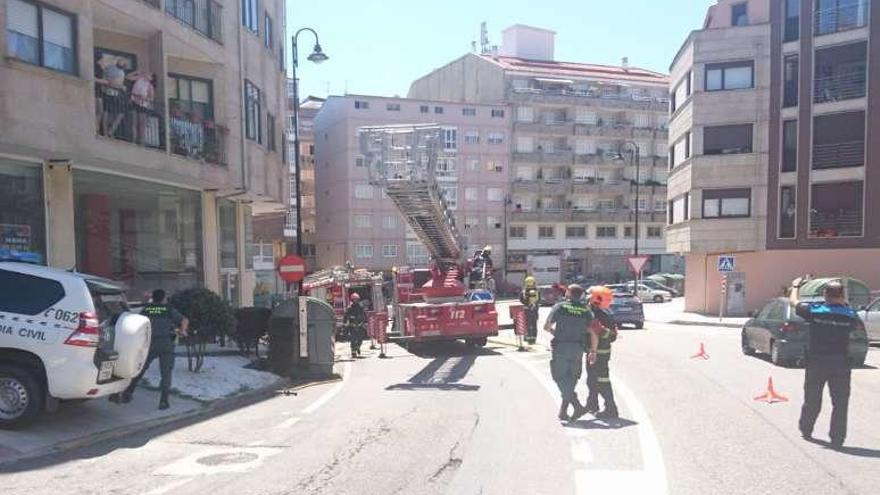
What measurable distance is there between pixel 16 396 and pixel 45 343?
0.65 meters

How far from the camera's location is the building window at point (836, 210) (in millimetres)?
31297

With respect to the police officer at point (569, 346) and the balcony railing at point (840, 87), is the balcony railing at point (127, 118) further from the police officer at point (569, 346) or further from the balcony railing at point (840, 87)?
the balcony railing at point (840, 87)

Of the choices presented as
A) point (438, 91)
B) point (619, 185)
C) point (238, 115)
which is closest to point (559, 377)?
point (238, 115)

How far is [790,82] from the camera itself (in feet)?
108

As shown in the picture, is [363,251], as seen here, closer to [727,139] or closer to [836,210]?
[727,139]

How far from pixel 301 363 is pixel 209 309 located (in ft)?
7.04

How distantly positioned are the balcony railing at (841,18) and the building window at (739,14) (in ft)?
14.3

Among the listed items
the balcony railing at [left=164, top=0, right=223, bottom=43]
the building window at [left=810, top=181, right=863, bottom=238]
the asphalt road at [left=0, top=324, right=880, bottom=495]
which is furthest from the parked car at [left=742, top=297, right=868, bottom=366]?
the building window at [left=810, top=181, right=863, bottom=238]

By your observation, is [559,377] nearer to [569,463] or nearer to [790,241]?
[569,463]

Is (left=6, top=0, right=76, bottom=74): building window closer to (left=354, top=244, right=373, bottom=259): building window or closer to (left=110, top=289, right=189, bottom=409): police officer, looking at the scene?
(left=110, top=289, right=189, bottom=409): police officer

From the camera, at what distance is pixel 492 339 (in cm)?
2147

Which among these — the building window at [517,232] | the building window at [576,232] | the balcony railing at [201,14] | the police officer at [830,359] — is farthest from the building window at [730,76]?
the building window at [576,232]

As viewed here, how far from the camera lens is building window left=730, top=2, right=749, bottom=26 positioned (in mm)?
35812

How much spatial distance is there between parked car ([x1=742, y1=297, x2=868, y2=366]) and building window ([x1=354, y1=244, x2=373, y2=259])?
45.1 m
